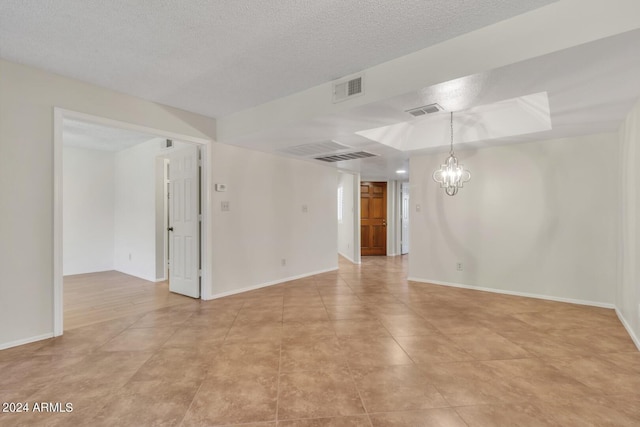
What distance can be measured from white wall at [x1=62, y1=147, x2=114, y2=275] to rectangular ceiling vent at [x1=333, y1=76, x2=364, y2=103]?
5.86m

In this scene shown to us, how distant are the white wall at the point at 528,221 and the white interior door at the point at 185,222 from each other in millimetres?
3703

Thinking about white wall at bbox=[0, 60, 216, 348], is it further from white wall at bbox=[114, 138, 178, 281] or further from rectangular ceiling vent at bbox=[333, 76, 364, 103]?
rectangular ceiling vent at bbox=[333, 76, 364, 103]

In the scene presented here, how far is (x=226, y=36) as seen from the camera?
2262 millimetres

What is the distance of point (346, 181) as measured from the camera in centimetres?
791

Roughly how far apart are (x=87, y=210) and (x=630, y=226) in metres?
8.62

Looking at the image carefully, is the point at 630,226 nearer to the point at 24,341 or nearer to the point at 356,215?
the point at 356,215

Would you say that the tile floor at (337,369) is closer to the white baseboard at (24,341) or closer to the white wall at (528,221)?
the white baseboard at (24,341)

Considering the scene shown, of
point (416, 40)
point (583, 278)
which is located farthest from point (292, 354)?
point (583, 278)

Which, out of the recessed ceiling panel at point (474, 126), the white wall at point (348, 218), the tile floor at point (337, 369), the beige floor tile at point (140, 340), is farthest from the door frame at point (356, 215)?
the beige floor tile at point (140, 340)

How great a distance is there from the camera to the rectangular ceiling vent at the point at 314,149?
4387mm

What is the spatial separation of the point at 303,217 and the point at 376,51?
3678 millimetres

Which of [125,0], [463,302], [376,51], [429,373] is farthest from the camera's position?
[463,302]

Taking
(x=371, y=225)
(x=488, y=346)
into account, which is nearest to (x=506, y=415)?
(x=488, y=346)

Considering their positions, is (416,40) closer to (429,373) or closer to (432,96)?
(432,96)
